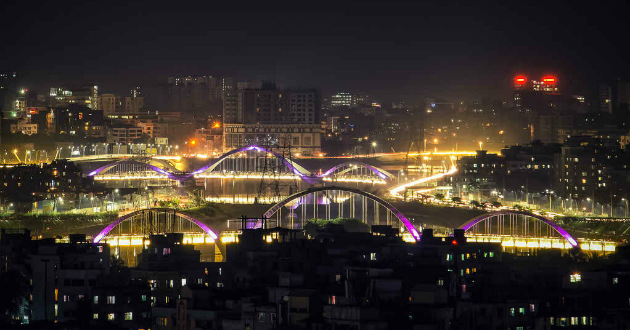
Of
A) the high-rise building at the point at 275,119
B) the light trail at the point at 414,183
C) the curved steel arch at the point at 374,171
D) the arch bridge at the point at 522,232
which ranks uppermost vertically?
the high-rise building at the point at 275,119

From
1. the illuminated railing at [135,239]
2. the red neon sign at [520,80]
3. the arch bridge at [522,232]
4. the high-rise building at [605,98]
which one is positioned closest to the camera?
the arch bridge at [522,232]

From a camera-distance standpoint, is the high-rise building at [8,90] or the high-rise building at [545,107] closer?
A: the high-rise building at [545,107]

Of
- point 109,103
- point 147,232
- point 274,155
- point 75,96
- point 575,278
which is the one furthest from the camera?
point 109,103

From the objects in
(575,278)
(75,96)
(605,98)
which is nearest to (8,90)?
(75,96)

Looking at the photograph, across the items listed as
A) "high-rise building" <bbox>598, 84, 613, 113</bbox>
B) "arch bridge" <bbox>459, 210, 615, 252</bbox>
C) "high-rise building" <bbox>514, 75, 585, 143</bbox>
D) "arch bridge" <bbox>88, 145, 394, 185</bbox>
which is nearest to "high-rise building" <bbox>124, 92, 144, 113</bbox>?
"high-rise building" <bbox>514, 75, 585, 143</bbox>

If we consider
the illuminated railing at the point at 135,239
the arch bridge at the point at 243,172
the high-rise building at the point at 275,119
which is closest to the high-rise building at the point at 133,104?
the high-rise building at the point at 275,119

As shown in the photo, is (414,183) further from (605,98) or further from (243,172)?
(605,98)

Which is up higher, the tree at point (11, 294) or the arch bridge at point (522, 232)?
the arch bridge at point (522, 232)

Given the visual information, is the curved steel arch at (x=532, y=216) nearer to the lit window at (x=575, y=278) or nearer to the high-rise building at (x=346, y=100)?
the lit window at (x=575, y=278)

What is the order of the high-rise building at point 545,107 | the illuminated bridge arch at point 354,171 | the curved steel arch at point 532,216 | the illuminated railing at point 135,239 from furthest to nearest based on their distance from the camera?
the high-rise building at point 545,107 < the illuminated bridge arch at point 354,171 < the curved steel arch at point 532,216 < the illuminated railing at point 135,239
